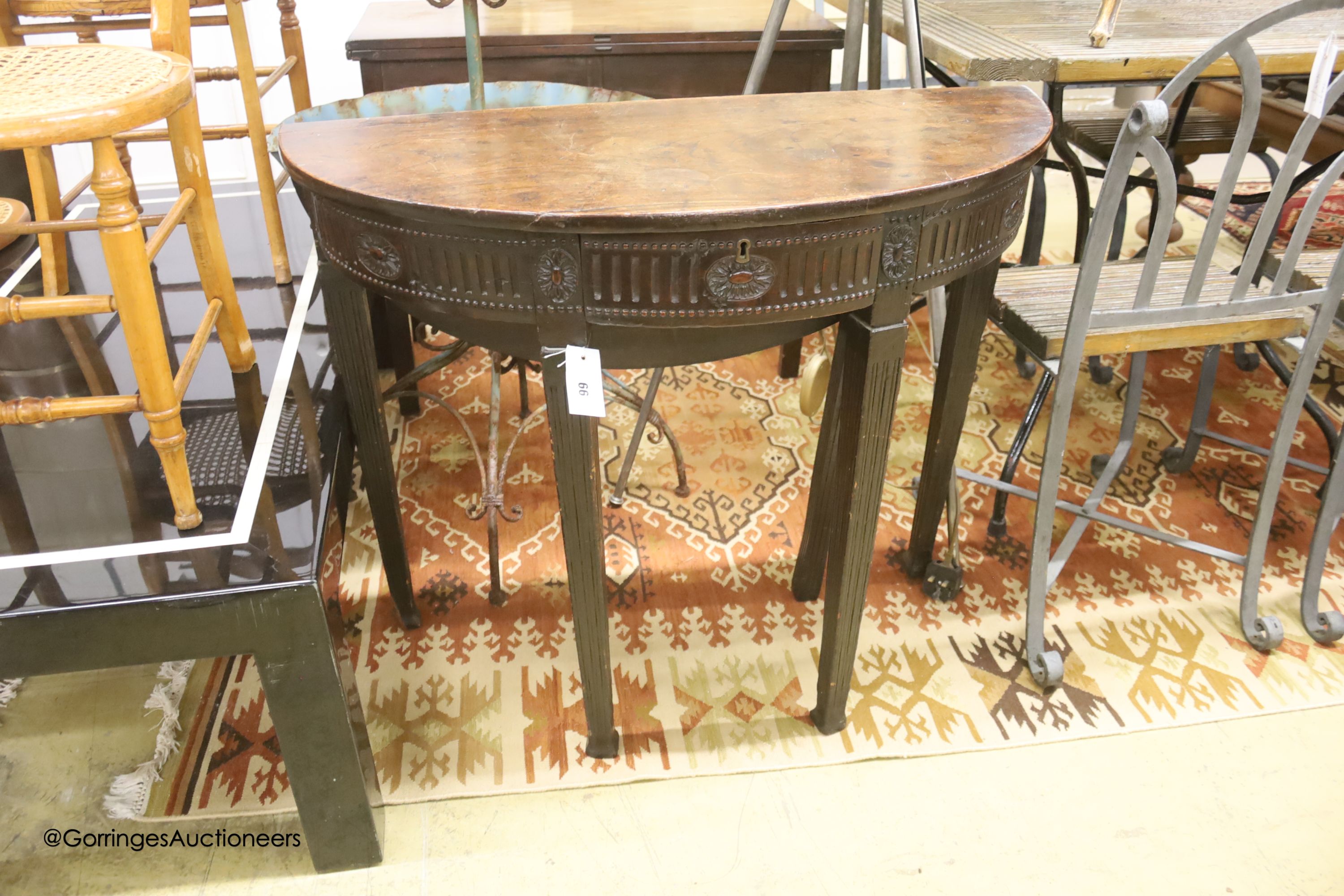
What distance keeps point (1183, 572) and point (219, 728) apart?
1.90m

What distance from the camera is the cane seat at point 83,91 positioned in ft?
3.13

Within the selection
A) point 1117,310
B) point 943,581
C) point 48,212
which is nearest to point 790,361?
point 943,581

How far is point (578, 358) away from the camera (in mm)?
1117

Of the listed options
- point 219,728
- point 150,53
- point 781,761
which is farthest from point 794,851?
point 150,53

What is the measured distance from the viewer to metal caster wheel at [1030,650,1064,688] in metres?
1.66

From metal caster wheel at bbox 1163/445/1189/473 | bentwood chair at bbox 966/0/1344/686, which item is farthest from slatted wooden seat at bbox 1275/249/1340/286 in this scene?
metal caster wheel at bbox 1163/445/1189/473

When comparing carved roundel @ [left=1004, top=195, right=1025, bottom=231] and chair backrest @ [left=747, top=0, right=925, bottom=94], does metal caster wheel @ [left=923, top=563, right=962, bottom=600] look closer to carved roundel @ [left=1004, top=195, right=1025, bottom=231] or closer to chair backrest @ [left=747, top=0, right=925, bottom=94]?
carved roundel @ [left=1004, top=195, right=1025, bottom=231]

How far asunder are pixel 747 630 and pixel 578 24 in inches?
59.1

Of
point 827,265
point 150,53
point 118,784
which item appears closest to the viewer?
point 827,265

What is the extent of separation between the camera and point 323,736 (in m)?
1.27

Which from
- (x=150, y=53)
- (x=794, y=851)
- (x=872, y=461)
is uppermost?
(x=150, y=53)

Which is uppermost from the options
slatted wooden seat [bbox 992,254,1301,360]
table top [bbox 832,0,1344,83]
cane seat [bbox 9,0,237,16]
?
cane seat [bbox 9,0,237,16]

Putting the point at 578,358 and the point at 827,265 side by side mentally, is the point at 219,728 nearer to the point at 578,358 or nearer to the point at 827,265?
the point at 578,358

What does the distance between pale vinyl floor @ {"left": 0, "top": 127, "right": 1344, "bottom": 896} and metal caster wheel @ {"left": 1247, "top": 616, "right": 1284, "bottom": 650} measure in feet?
0.59
